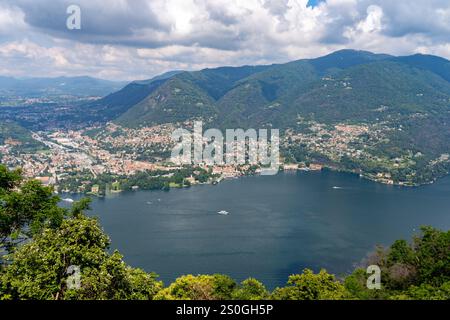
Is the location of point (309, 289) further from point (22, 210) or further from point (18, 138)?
point (18, 138)

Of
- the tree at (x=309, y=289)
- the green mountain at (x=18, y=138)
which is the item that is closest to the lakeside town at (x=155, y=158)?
the green mountain at (x=18, y=138)

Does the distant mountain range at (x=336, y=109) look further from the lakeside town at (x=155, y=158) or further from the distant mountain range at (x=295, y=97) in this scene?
the lakeside town at (x=155, y=158)

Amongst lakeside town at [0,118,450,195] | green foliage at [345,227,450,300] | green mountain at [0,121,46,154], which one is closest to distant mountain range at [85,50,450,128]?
lakeside town at [0,118,450,195]

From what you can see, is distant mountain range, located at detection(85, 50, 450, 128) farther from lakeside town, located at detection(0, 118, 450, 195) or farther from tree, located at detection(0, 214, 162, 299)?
tree, located at detection(0, 214, 162, 299)

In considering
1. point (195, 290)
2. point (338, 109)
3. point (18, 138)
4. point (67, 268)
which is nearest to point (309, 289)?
point (195, 290)

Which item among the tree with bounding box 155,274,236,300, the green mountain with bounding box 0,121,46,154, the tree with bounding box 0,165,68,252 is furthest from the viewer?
the green mountain with bounding box 0,121,46,154
